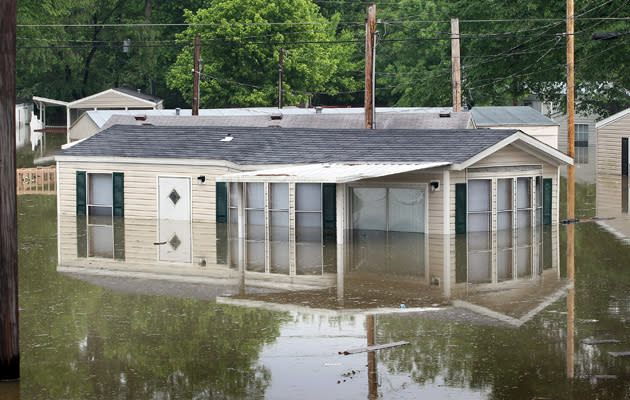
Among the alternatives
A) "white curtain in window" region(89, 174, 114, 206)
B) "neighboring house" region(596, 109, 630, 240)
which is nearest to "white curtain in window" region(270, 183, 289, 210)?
"white curtain in window" region(89, 174, 114, 206)

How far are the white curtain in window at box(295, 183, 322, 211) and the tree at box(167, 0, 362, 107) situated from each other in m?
42.7

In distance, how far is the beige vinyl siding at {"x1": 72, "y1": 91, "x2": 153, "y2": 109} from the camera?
7888 cm

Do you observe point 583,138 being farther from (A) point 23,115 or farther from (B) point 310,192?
(A) point 23,115

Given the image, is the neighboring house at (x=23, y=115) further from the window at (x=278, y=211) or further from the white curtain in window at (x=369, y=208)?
the white curtain in window at (x=369, y=208)

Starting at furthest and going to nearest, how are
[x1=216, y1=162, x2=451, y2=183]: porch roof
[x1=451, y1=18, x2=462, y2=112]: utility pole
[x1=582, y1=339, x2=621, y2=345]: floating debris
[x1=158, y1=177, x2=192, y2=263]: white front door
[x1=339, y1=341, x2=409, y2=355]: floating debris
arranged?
[x1=451, y1=18, x2=462, y2=112]: utility pole < [x1=158, y1=177, x2=192, y2=263]: white front door < [x1=216, y1=162, x2=451, y2=183]: porch roof < [x1=582, y1=339, x2=621, y2=345]: floating debris < [x1=339, y1=341, x2=409, y2=355]: floating debris

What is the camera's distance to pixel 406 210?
30.7 m

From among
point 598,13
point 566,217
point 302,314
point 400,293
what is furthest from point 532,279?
point 598,13

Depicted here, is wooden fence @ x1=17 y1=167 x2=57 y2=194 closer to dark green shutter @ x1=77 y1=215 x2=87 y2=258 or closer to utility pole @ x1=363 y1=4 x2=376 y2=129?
dark green shutter @ x1=77 y1=215 x2=87 y2=258

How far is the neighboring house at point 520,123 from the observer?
64688 mm

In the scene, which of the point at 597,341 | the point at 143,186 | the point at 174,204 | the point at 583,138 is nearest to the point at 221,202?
the point at 174,204

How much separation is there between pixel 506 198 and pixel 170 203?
11717 mm

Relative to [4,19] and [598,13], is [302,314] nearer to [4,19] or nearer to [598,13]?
[4,19]

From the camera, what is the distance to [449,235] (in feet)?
97.5

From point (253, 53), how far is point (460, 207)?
47.5 meters
